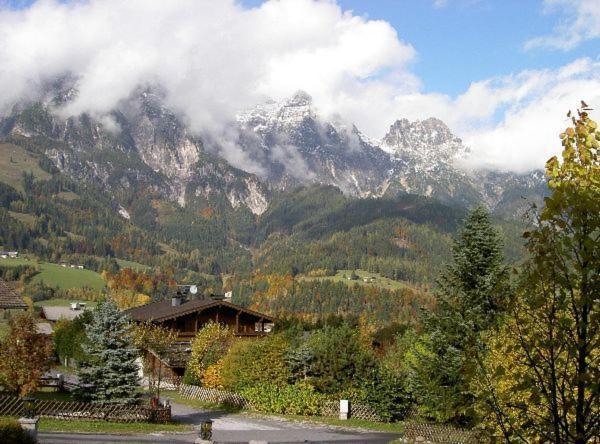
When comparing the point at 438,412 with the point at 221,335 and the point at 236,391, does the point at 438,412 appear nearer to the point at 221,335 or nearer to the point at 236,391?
the point at 236,391

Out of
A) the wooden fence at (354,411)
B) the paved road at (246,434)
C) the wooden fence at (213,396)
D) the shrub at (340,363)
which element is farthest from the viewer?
the wooden fence at (213,396)

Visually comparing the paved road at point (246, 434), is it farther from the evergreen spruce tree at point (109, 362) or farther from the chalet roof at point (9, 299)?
the chalet roof at point (9, 299)

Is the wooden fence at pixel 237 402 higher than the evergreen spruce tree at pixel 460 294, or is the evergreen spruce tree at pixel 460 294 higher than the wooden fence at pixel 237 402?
the evergreen spruce tree at pixel 460 294

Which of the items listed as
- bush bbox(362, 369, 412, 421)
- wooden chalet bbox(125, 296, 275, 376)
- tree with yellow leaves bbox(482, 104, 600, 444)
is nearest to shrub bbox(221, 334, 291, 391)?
bush bbox(362, 369, 412, 421)

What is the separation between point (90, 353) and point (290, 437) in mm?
12366

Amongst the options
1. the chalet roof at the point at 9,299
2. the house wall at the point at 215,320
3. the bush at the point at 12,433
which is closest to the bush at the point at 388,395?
the chalet roof at the point at 9,299

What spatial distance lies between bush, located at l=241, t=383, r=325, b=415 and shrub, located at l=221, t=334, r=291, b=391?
74 cm

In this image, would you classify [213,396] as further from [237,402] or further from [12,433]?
[12,433]

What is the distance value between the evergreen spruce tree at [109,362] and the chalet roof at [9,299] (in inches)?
215

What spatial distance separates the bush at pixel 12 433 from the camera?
21.6 meters

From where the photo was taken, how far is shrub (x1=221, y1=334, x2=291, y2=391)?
46594mm

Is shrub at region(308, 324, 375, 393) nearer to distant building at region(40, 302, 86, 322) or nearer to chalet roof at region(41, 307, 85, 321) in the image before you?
distant building at region(40, 302, 86, 322)

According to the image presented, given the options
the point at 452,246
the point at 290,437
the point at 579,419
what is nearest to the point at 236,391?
the point at 290,437

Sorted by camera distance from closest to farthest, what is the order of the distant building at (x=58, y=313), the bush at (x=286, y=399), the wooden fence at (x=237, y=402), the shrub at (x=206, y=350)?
the wooden fence at (x=237, y=402)
the bush at (x=286, y=399)
the shrub at (x=206, y=350)
the distant building at (x=58, y=313)
